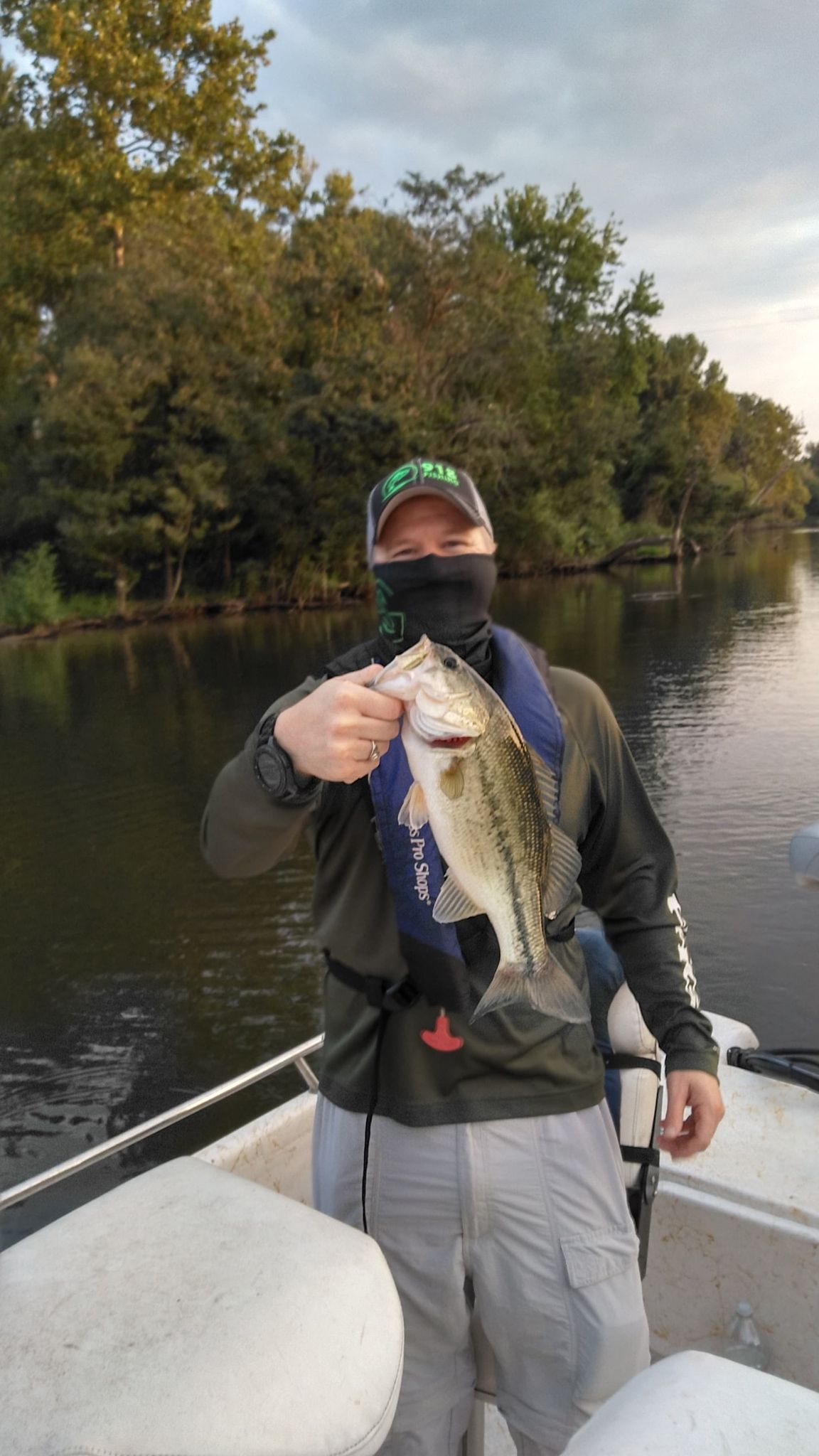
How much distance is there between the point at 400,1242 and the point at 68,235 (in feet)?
120

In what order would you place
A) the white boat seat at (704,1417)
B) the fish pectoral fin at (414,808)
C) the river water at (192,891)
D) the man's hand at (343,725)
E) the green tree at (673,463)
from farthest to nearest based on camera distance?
the green tree at (673,463)
the river water at (192,891)
the fish pectoral fin at (414,808)
the man's hand at (343,725)
the white boat seat at (704,1417)

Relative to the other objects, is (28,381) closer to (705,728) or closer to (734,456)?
(705,728)

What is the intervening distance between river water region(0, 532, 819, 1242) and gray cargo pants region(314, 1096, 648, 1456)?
4.34 metres

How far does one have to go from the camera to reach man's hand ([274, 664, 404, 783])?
1.67 meters

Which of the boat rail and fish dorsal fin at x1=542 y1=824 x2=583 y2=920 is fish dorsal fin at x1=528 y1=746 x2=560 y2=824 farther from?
the boat rail

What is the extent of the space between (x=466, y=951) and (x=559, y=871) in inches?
10.3

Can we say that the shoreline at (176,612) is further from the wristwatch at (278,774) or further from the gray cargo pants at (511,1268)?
the gray cargo pants at (511,1268)

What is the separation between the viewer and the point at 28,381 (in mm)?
33812

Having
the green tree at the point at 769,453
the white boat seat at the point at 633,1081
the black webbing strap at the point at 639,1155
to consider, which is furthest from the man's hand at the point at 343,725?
the green tree at the point at 769,453

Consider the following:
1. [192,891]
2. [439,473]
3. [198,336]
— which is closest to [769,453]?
[198,336]

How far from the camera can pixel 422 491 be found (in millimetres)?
2094

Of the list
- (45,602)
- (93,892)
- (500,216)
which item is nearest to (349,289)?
(45,602)

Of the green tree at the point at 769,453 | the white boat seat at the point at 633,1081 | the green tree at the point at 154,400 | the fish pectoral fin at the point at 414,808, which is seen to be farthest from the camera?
the green tree at the point at 769,453

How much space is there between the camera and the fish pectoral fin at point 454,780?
174 centimetres
